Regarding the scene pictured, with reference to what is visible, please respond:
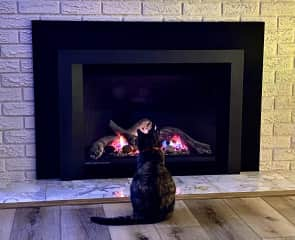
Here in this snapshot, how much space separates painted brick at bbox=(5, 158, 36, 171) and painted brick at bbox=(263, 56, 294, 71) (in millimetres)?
1496

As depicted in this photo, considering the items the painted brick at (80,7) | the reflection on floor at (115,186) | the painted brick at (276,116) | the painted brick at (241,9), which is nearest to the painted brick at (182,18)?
the painted brick at (241,9)

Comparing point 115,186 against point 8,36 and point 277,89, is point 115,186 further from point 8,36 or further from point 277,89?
point 277,89

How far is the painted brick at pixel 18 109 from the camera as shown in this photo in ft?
9.87

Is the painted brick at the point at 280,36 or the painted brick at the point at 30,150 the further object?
the painted brick at the point at 280,36

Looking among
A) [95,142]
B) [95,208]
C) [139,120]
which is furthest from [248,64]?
[95,208]

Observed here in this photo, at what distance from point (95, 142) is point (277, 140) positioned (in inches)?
44.4

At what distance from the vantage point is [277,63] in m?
3.23

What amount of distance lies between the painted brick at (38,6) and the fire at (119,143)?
0.84m

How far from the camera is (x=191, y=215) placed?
2539mm

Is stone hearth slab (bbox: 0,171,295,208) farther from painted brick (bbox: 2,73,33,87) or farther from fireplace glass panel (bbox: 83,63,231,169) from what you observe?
painted brick (bbox: 2,73,33,87)

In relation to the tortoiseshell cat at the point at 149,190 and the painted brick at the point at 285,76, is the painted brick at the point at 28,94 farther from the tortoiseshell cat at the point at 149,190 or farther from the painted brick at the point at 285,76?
the painted brick at the point at 285,76

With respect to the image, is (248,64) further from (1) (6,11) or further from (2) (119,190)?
(1) (6,11)

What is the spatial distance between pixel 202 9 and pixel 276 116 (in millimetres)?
804

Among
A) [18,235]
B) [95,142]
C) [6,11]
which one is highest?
[6,11]
